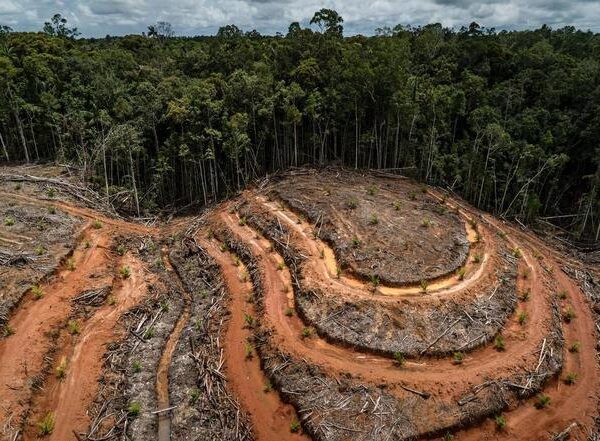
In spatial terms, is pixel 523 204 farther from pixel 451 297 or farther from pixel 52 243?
pixel 52 243

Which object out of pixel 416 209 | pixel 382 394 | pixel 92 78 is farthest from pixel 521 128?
pixel 92 78

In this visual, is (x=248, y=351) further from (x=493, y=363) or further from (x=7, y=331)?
(x=7, y=331)

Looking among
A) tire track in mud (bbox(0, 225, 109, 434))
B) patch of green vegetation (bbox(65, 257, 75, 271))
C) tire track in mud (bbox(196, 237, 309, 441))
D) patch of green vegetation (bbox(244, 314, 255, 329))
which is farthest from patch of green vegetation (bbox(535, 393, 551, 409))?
patch of green vegetation (bbox(65, 257, 75, 271))

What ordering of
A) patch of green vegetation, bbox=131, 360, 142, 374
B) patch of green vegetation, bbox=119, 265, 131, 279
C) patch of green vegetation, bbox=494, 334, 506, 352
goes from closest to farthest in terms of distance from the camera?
patch of green vegetation, bbox=494, 334, 506, 352
patch of green vegetation, bbox=131, 360, 142, 374
patch of green vegetation, bbox=119, 265, 131, 279

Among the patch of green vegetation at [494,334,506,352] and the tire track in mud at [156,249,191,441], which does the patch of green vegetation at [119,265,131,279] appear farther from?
the patch of green vegetation at [494,334,506,352]

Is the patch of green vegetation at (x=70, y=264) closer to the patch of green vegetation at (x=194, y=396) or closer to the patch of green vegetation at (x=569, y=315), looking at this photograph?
the patch of green vegetation at (x=194, y=396)

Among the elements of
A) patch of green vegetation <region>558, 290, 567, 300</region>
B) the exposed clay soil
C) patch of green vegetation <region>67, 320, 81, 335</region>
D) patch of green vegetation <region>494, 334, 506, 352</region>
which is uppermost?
the exposed clay soil

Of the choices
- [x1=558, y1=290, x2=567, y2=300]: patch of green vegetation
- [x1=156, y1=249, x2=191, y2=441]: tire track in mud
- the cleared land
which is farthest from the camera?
[x1=558, y1=290, x2=567, y2=300]: patch of green vegetation
